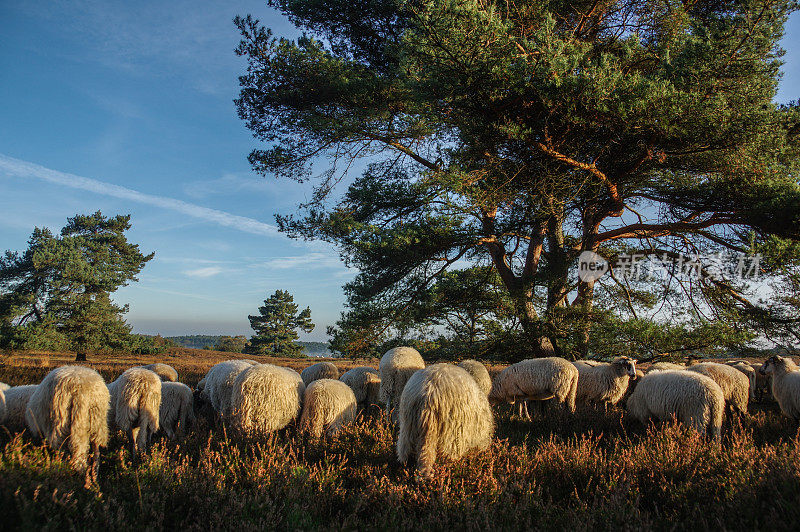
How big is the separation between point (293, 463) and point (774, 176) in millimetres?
11958

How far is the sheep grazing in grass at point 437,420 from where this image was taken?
3988 mm

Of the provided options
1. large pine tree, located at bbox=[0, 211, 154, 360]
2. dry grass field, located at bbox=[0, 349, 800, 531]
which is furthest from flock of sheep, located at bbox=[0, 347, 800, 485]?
large pine tree, located at bbox=[0, 211, 154, 360]

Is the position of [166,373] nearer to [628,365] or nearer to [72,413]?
[72,413]

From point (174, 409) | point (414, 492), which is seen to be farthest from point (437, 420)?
point (174, 409)

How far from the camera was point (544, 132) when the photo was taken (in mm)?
9703

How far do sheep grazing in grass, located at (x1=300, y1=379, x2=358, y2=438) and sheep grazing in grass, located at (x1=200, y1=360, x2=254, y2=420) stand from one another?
1.40m

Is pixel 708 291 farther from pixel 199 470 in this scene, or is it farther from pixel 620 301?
pixel 199 470

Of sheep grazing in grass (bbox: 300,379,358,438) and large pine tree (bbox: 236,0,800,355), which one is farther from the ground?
large pine tree (bbox: 236,0,800,355)

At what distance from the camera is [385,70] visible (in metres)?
12.9

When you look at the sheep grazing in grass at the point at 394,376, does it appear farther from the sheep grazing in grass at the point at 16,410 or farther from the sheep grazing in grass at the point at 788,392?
the sheep grazing in grass at the point at 788,392

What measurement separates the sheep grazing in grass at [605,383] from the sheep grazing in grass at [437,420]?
19.2ft

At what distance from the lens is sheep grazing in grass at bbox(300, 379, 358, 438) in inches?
222

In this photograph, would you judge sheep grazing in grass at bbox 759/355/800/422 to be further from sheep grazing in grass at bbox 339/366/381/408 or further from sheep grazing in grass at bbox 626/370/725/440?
sheep grazing in grass at bbox 339/366/381/408

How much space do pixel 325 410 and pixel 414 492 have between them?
239 centimetres
